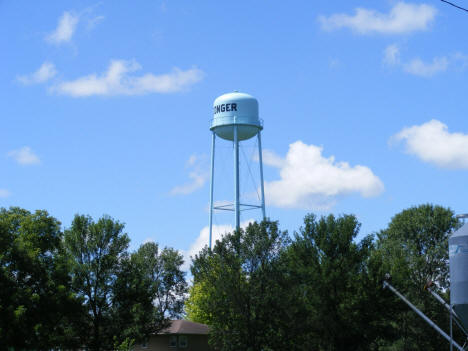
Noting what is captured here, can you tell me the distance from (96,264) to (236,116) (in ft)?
57.7

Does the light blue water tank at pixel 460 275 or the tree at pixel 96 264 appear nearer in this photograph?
the light blue water tank at pixel 460 275

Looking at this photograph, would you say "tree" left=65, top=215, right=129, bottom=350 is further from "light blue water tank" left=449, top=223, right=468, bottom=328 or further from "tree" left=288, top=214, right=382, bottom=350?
"light blue water tank" left=449, top=223, right=468, bottom=328

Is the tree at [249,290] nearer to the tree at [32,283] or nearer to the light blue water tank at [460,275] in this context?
the tree at [32,283]

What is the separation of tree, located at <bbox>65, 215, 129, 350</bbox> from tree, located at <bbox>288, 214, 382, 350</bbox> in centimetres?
1336

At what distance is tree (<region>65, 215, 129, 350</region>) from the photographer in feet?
161

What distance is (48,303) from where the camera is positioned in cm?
4069

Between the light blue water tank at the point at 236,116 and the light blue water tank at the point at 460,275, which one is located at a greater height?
the light blue water tank at the point at 236,116

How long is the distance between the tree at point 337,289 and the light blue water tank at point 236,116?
13.4 m

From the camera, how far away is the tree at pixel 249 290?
131 feet

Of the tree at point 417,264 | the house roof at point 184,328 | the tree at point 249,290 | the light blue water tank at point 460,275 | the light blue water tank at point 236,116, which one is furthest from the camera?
the light blue water tank at point 236,116

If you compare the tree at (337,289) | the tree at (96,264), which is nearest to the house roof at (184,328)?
the tree at (96,264)

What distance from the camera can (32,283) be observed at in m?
40.8

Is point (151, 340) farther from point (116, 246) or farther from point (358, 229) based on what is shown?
point (358, 229)

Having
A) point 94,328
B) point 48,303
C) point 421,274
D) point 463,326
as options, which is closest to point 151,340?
point 94,328
